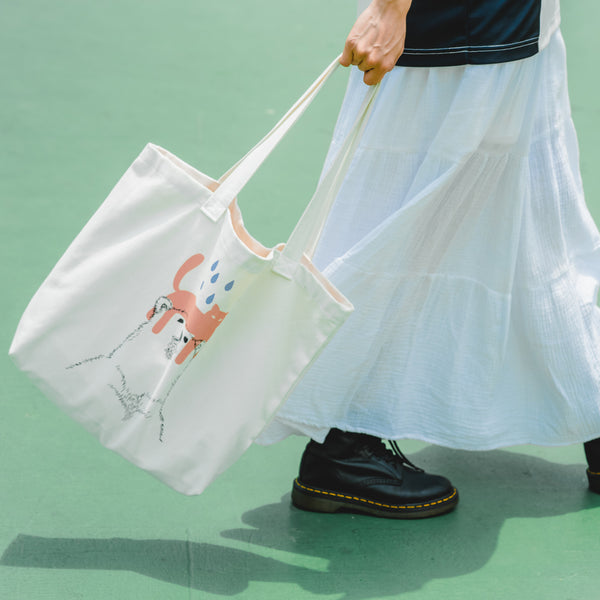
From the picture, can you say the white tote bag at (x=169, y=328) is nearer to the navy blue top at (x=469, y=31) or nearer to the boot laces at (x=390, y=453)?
the navy blue top at (x=469, y=31)

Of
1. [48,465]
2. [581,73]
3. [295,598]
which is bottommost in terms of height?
[581,73]

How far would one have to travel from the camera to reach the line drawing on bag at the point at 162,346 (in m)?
1.55

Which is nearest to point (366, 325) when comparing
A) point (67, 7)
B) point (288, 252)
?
point (288, 252)

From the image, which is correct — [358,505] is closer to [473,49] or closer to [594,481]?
[594,481]

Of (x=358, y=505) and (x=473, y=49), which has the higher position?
(x=473, y=49)

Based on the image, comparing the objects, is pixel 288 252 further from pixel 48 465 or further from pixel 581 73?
pixel 581 73

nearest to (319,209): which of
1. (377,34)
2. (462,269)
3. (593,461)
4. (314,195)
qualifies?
(314,195)

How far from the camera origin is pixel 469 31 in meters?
1.67

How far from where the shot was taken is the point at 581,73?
13.5ft

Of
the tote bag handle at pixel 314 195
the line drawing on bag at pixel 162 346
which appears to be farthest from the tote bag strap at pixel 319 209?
the line drawing on bag at pixel 162 346

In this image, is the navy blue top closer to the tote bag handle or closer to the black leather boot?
the tote bag handle

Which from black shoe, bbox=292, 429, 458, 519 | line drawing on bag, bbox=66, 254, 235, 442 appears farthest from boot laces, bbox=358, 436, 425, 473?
line drawing on bag, bbox=66, 254, 235, 442

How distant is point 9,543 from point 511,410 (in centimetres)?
90

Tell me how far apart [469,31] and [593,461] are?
2.73 feet
